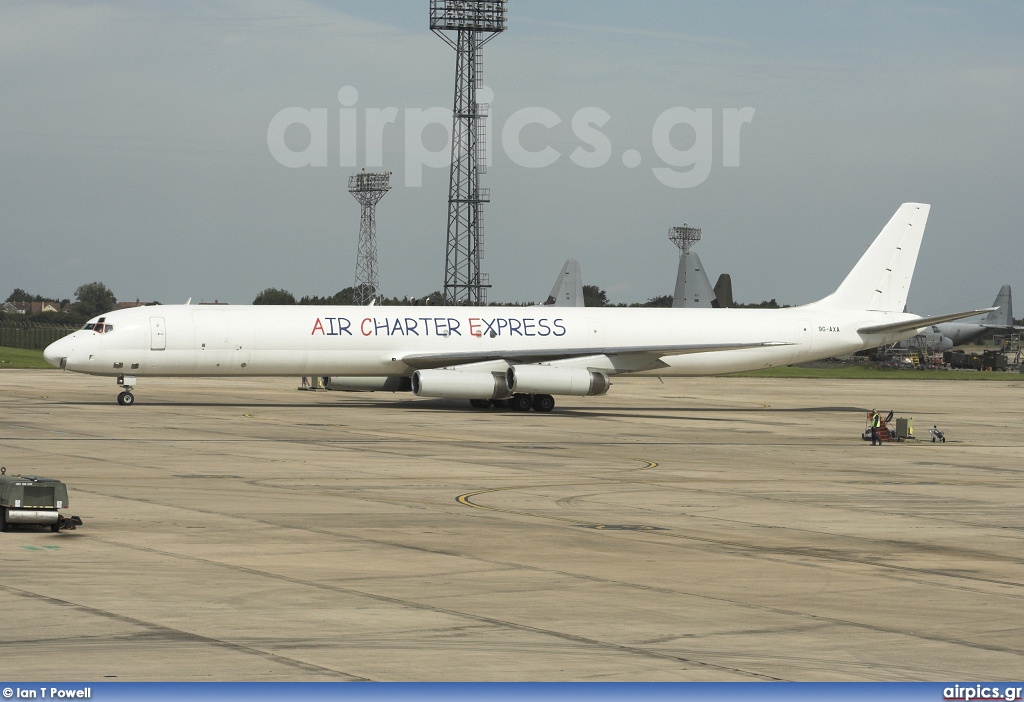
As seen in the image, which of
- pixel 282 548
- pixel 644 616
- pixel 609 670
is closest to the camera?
pixel 609 670

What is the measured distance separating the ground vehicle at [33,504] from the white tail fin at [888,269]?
42.7 metres

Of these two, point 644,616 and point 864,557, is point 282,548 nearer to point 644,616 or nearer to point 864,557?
point 644,616

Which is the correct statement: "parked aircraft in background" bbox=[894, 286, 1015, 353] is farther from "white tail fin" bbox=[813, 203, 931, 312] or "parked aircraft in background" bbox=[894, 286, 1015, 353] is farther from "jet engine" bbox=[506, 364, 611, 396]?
"jet engine" bbox=[506, 364, 611, 396]

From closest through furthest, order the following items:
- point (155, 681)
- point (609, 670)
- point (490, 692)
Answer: point (490, 692) → point (155, 681) → point (609, 670)

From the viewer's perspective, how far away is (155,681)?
10.1 meters

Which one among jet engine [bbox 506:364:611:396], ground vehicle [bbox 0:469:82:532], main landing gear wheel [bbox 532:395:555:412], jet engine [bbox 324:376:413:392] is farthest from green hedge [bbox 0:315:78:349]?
ground vehicle [bbox 0:469:82:532]

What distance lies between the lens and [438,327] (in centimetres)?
4891

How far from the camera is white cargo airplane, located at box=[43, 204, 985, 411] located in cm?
4481

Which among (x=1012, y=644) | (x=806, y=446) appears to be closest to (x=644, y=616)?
(x=1012, y=644)

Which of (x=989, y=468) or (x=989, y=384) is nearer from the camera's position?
(x=989, y=468)

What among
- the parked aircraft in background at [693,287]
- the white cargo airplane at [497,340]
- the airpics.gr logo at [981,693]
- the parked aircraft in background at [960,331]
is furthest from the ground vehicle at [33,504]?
the parked aircraft in background at [960,331]

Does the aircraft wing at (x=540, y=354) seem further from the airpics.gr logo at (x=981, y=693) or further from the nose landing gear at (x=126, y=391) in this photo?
the airpics.gr logo at (x=981, y=693)

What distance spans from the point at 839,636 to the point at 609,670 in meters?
2.92

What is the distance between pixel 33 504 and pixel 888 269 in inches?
1783
